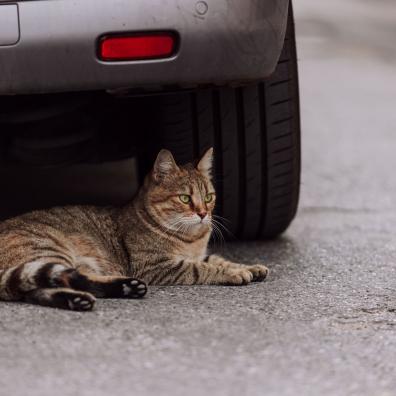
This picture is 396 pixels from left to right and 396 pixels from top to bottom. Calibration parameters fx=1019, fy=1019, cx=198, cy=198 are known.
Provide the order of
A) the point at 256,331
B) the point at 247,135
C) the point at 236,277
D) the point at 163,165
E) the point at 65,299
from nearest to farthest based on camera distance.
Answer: the point at 256,331
the point at 65,299
the point at 236,277
the point at 163,165
the point at 247,135

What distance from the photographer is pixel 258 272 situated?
385 cm

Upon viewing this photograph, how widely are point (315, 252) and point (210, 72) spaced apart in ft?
4.23

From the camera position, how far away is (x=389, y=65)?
1121 cm

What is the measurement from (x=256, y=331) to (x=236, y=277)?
27.9 inches

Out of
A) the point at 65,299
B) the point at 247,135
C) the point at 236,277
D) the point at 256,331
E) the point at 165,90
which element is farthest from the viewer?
the point at 247,135

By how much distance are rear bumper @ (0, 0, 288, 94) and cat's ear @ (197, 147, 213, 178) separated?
532 millimetres

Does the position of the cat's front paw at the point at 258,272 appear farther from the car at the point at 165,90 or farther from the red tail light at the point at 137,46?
the red tail light at the point at 137,46

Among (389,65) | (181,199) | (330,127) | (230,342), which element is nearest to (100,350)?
(230,342)

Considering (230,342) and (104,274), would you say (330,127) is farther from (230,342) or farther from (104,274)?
A: (230,342)

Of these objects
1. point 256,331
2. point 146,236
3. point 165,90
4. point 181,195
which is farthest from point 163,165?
point 256,331

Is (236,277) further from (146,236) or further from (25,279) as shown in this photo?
(25,279)

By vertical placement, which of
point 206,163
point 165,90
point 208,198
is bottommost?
point 208,198

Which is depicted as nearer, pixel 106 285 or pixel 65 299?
pixel 65 299

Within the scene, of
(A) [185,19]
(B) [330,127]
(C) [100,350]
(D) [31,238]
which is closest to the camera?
(C) [100,350]
